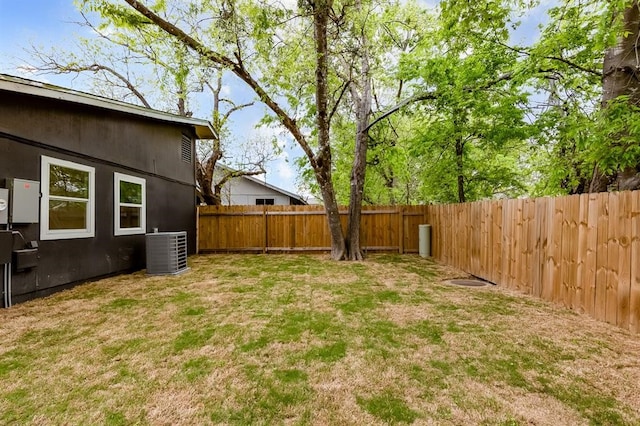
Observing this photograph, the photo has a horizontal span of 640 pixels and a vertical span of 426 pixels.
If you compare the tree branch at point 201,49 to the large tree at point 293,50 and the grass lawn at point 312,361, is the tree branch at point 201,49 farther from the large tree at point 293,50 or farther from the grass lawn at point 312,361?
the grass lawn at point 312,361

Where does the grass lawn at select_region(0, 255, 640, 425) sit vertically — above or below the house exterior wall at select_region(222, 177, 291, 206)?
below

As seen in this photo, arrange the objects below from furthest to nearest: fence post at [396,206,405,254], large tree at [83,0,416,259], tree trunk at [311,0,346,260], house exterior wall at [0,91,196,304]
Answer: fence post at [396,206,405,254] < tree trunk at [311,0,346,260] < large tree at [83,0,416,259] < house exterior wall at [0,91,196,304]

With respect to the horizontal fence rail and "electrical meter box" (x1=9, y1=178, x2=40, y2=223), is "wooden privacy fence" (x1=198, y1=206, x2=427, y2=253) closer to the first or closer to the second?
the horizontal fence rail

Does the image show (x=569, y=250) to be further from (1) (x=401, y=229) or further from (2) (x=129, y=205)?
(2) (x=129, y=205)

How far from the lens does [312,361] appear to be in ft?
7.93

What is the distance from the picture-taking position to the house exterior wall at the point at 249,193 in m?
16.3

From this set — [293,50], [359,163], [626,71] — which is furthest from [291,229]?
[626,71]

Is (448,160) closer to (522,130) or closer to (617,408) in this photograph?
(522,130)

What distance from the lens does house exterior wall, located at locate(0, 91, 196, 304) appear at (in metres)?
4.06

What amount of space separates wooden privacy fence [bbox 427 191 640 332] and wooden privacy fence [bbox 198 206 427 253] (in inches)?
127

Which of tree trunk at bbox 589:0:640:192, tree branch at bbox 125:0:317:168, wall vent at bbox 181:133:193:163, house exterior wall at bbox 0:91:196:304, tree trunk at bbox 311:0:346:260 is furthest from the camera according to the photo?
→ wall vent at bbox 181:133:193:163

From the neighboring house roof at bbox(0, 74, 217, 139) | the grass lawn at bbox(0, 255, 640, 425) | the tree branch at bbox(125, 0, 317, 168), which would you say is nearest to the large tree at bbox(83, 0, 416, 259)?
the tree branch at bbox(125, 0, 317, 168)

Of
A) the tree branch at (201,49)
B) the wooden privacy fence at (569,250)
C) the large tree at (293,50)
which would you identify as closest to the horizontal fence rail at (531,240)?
the wooden privacy fence at (569,250)

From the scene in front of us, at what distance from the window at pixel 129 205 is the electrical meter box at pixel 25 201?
5.23ft
